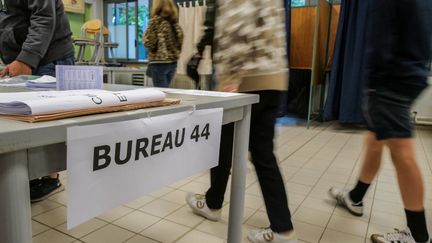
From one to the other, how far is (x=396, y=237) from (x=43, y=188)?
160 centimetres

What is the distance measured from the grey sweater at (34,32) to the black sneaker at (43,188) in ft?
1.95

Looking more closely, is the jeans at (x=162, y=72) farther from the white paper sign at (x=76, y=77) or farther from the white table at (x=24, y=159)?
the white table at (x=24, y=159)

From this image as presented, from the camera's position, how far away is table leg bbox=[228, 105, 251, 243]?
3.37 feet

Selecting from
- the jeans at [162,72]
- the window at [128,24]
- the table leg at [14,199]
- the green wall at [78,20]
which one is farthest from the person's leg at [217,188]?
the green wall at [78,20]

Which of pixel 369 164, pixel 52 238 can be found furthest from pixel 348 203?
pixel 52 238

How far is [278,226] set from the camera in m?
1.23

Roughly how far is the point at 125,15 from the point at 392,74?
666 centimetres

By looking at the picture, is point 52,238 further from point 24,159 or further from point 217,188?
point 24,159

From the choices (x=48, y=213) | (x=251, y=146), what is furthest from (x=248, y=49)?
(x=48, y=213)

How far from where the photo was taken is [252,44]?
1113 millimetres

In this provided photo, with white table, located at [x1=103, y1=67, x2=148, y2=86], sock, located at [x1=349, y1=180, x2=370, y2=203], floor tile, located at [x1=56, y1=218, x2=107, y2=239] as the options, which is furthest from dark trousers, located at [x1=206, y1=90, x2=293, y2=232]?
white table, located at [x1=103, y1=67, x2=148, y2=86]

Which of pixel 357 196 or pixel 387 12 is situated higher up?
pixel 387 12

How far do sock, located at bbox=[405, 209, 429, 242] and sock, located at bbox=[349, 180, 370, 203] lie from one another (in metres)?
0.32

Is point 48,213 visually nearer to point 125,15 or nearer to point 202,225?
point 202,225
